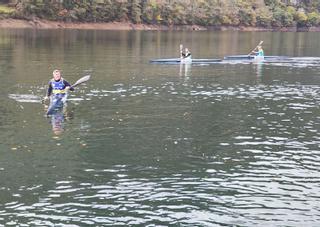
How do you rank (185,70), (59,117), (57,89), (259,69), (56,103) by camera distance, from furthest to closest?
1. (259,69)
2. (185,70)
3. (57,89)
4. (56,103)
5. (59,117)

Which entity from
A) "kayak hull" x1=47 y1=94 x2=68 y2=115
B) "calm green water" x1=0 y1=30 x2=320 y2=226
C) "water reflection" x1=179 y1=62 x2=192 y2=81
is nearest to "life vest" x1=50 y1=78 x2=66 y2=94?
"kayak hull" x1=47 y1=94 x2=68 y2=115

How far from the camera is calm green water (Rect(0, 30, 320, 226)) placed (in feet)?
70.7

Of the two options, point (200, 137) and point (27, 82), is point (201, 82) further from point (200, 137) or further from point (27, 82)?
point (200, 137)

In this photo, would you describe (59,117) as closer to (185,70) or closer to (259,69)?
(185,70)

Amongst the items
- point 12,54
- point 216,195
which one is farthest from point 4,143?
point 12,54

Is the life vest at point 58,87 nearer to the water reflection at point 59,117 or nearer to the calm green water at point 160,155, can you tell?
the water reflection at point 59,117

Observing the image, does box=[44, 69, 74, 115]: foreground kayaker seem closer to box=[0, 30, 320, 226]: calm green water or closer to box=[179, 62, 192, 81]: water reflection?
box=[0, 30, 320, 226]: calm green water

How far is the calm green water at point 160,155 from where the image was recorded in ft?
70.7

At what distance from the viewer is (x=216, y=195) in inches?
917

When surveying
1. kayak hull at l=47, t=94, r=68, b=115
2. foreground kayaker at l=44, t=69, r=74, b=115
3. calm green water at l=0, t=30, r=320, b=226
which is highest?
foreground kayaker at l=44, t=69, r=74, b=115

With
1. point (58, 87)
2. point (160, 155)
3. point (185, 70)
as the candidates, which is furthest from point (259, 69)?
point (160, 155)

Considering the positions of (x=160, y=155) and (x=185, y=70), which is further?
(x=185, y=70)

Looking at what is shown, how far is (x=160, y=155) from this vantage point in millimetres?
29078

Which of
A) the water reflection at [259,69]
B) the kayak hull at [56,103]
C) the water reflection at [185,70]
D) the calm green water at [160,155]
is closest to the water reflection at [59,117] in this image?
the kayak hull at [56,103]
